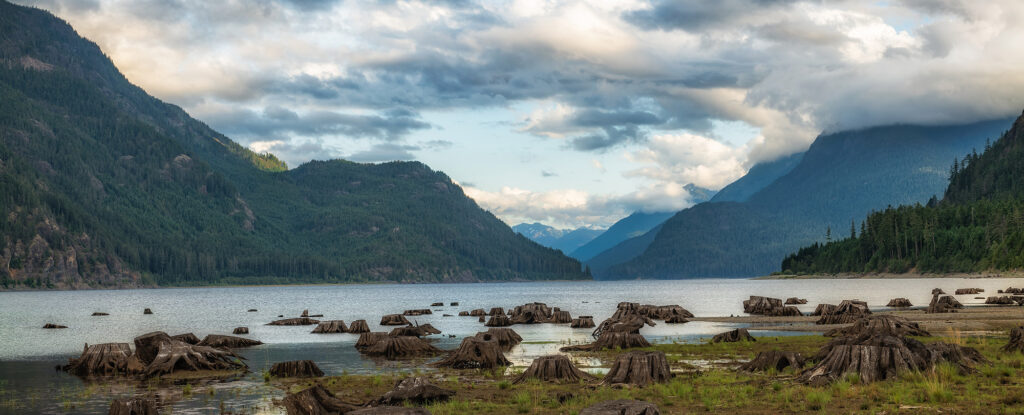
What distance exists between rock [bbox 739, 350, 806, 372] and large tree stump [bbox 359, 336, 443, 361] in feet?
70.9

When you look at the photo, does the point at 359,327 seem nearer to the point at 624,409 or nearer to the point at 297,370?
the point at 297,370

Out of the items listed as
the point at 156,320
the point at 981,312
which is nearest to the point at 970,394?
the point at 981,312

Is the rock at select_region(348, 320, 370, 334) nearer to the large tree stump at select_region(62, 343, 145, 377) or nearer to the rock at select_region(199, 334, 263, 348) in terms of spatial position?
the rock at select_region(199, 334, 263, 348)

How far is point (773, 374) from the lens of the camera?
1313 inches

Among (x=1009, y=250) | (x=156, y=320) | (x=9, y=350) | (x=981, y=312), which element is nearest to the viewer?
(x=9, y=350)

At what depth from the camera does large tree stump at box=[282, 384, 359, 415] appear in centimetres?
2402

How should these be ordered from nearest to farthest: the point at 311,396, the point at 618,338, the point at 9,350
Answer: the point at 311,396
the point at 618,338
the point at 9,350

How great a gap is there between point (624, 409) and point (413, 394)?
11275 mm

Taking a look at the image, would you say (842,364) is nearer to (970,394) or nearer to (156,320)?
(970,394)

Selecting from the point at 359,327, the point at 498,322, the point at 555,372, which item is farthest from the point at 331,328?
the point at 555,372

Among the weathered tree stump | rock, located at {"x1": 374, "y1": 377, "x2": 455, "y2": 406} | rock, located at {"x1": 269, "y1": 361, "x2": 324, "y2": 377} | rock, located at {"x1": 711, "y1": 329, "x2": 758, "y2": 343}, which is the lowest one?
rock, located at {"x1": 269, "y1": 361, "x2": 324, "y2": 377}

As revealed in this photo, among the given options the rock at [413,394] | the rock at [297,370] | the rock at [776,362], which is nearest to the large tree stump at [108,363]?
the rock at [297,370]

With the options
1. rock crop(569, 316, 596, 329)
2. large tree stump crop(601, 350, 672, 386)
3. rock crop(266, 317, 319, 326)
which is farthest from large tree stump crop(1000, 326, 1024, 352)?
rock crop(266, 317, 319, 326)

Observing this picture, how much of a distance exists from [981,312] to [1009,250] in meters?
137
